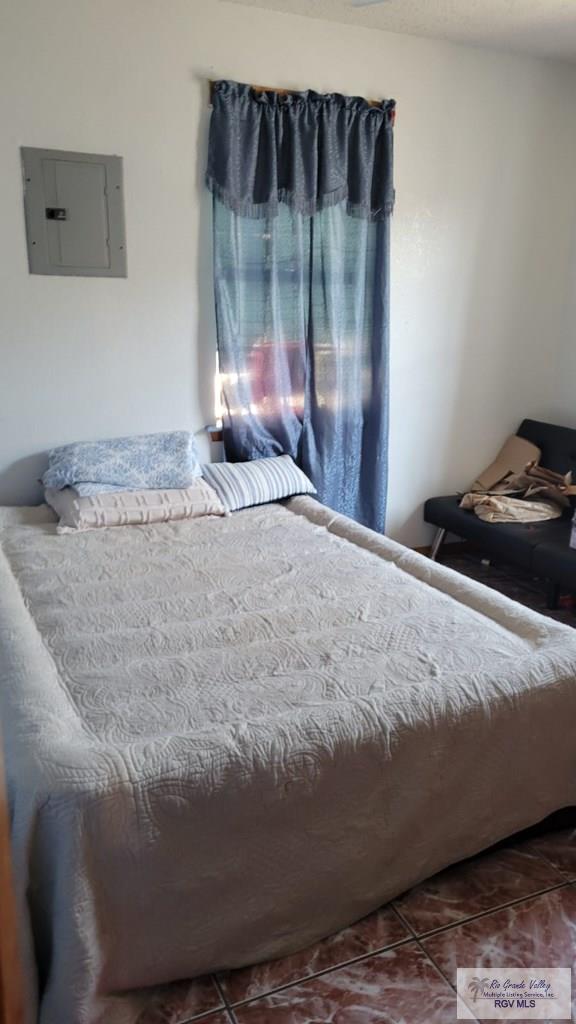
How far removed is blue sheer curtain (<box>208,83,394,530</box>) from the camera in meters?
3.08

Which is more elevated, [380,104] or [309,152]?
[380,104]

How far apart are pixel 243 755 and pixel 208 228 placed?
7.58ft

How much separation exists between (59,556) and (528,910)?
66.0 inches

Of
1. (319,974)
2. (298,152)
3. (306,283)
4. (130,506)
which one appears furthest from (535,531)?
(319,974)

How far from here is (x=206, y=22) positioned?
9.56 feet

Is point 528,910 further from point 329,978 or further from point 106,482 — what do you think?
point 106,482

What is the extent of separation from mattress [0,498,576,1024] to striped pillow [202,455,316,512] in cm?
78

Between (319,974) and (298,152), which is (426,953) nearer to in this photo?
(319,974)

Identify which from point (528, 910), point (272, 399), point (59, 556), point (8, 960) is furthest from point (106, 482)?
point (8, 960)

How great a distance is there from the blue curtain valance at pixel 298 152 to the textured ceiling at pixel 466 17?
288mm

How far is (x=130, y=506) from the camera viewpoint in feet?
9.38

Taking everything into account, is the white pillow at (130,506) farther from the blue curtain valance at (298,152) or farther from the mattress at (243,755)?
the blue curtain valance at (298,152)

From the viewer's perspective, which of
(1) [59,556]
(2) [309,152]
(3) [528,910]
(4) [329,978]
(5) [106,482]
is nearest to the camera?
(4) [329,978]

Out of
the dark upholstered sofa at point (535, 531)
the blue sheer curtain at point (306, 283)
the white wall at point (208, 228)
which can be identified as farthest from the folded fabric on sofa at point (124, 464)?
the dark upholstered sofa at point (535, 531)
